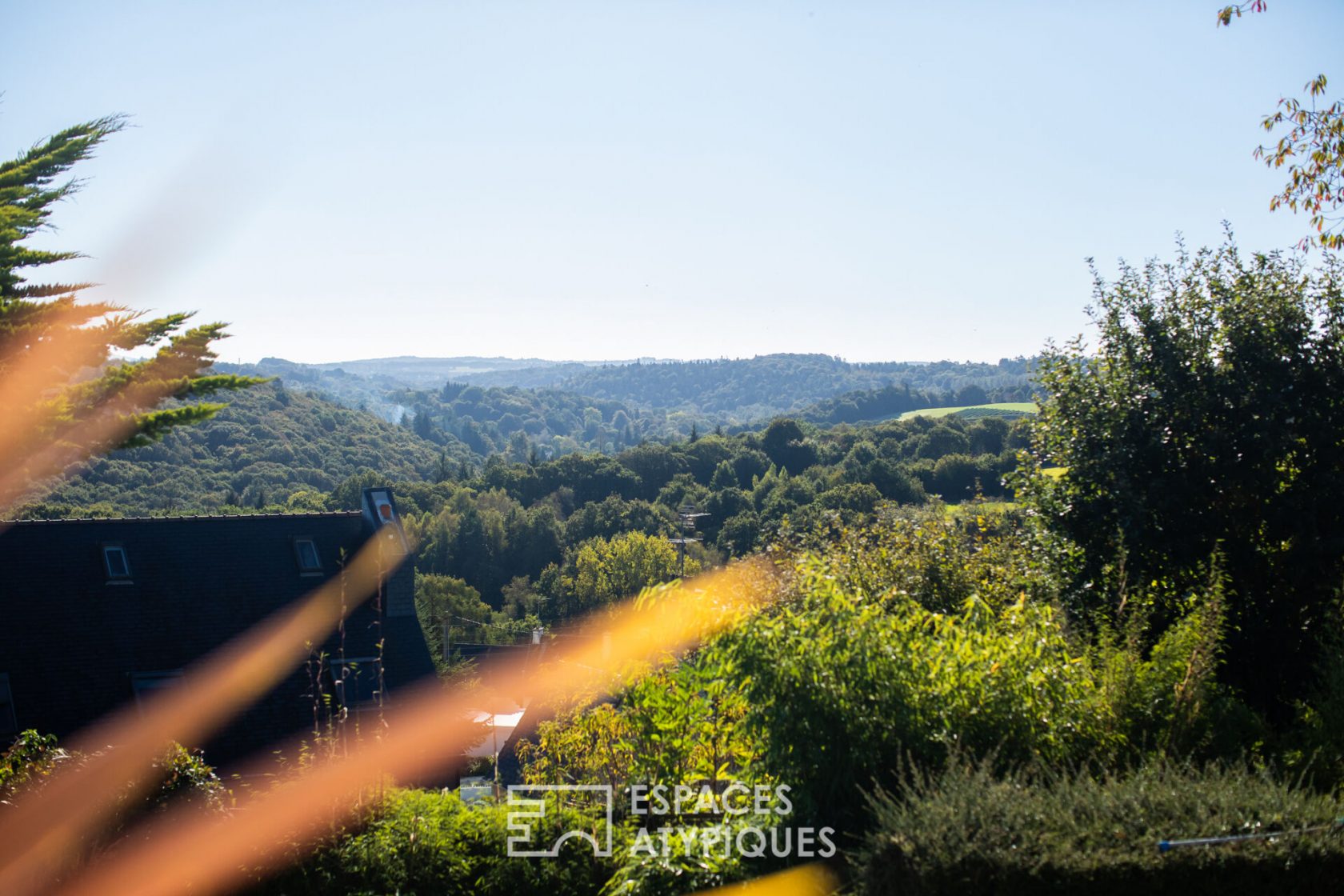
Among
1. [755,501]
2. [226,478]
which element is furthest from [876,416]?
[226,478]

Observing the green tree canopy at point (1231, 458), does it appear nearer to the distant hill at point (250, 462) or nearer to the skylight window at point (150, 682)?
the skylight window at point (150, 682)

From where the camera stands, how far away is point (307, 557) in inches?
542

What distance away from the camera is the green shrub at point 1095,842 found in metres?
3.55

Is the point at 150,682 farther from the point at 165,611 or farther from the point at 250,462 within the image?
the point at 250,462

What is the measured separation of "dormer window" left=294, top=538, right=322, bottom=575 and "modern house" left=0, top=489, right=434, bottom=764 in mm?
20

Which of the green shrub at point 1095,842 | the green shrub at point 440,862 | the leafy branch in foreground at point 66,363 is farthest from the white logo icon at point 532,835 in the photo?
the leafy branch in foreground at point 66,363

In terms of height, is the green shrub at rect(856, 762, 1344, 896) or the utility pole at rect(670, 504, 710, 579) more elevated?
the green shrub at rect(856, 762, 1344, 896)

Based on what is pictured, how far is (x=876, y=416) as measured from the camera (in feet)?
518

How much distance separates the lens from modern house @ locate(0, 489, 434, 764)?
11.4m

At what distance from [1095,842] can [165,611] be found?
1258 centimetres

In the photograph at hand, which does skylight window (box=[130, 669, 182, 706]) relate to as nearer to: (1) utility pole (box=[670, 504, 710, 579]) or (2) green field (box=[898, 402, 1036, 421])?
(1) utility pole (box=[670, 504, 710, 579])

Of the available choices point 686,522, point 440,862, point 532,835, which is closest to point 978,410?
point 686,522

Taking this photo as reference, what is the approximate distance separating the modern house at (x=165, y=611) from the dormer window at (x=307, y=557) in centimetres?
2

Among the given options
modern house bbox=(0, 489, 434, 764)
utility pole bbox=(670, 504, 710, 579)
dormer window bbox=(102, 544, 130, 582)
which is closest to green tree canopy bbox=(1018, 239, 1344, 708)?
modern house bbox=(0, 489, 434, 764)
